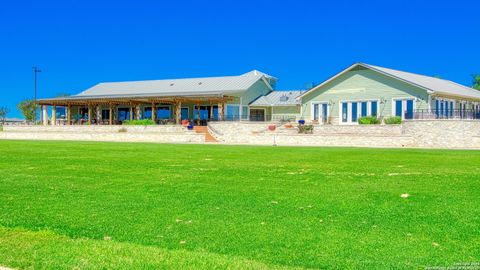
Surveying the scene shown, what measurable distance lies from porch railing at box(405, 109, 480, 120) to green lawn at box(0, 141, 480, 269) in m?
21.3

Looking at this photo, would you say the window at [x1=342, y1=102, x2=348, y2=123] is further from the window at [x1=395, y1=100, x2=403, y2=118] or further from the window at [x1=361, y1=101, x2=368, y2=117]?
the window at [x1=395, y1=100, x2=403, y2=118]

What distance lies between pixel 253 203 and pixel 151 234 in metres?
2.51

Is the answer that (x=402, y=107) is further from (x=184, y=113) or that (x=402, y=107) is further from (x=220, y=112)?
(x=184, y=113)

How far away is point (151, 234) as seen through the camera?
6160mm

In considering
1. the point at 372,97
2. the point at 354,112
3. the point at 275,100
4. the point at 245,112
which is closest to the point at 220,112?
the point at 245,112

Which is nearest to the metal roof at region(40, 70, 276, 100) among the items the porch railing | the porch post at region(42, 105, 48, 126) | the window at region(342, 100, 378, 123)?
the porch post at region(42, 105, 48, 126)

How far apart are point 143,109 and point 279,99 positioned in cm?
1606

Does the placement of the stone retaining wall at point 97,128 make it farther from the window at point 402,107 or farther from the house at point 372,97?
the window at point 402,107

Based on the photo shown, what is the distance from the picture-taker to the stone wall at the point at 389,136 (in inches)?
1194

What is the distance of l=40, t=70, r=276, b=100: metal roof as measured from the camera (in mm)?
51003

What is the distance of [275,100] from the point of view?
51.1m

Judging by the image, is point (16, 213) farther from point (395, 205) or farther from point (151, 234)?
point (395, 205)

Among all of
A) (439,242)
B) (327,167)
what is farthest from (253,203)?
(327,167)

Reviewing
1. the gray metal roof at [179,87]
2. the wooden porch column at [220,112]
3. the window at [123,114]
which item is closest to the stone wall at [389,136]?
the wooden porch column at [220,112]
